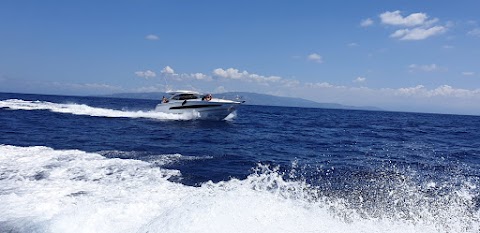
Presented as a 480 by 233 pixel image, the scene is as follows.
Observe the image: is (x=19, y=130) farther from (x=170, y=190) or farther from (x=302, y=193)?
(x=302, y=193)

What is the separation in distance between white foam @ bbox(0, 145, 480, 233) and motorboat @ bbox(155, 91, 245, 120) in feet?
84.7

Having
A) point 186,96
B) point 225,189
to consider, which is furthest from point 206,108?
point 225,189

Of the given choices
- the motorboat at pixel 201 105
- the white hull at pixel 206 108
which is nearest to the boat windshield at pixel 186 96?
the motorboat at pixel 201 105

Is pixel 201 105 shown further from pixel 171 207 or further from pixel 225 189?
pixel 171 207

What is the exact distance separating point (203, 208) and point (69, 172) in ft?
20.8

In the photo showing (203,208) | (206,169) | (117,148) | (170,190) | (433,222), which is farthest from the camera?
(117,148)

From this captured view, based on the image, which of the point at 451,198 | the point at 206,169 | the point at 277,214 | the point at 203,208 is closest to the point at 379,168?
the point at 451,198

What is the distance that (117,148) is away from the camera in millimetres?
17844

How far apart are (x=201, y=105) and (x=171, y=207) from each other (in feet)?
98.6

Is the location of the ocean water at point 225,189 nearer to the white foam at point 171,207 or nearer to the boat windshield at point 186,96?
the white foam at point 171,207

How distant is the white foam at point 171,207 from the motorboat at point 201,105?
84.7 ft

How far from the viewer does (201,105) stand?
126 feet

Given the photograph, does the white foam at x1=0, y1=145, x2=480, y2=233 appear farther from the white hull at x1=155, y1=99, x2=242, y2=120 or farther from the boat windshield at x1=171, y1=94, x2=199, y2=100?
the boat windshield at x1=171, y1=94, x2=199, y2=100

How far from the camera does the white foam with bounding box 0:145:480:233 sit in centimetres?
735
